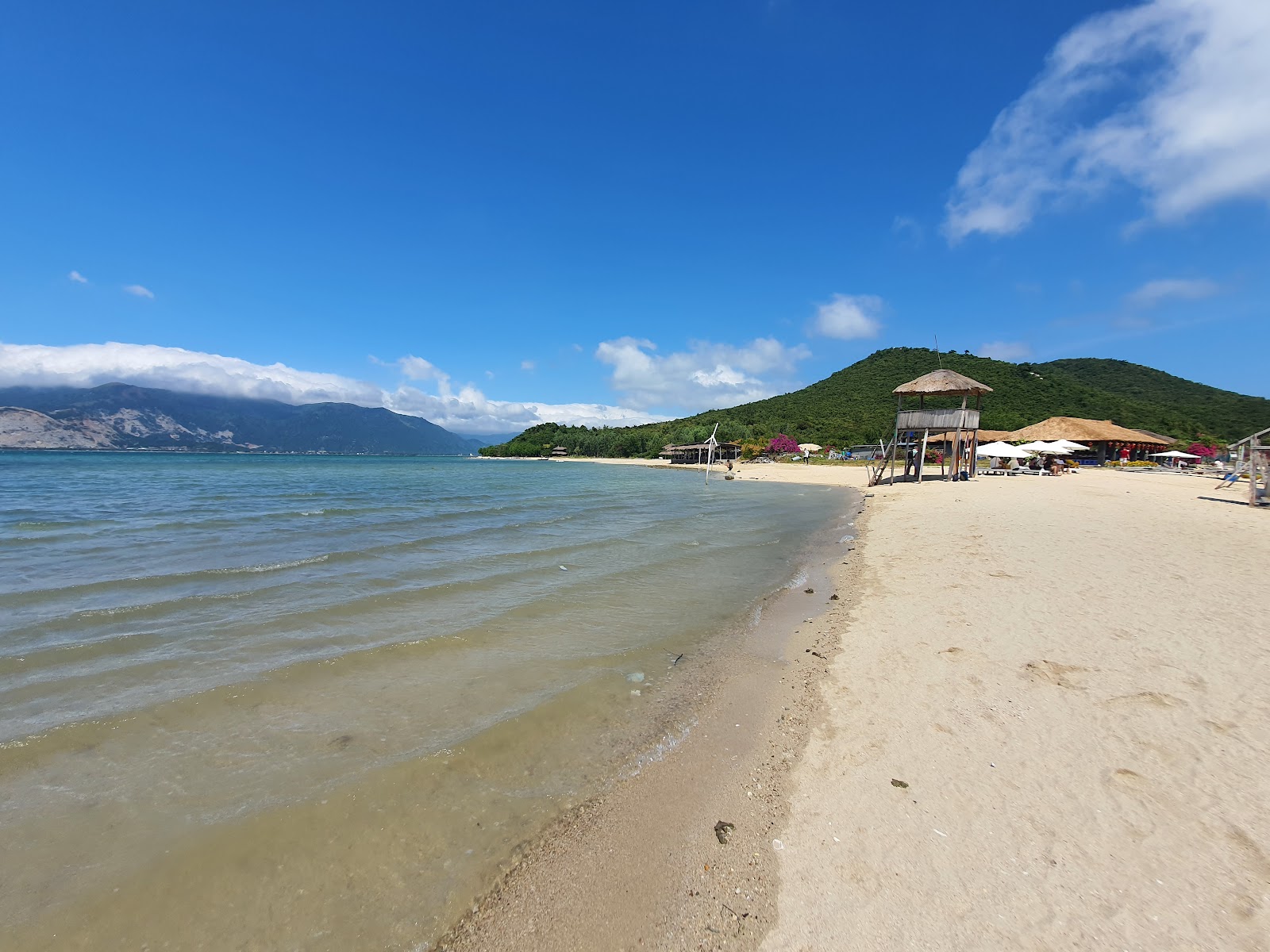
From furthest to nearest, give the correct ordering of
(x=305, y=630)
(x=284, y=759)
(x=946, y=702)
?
(x=305, y=630) → (x=946, y=702) → (x=284, y=759)

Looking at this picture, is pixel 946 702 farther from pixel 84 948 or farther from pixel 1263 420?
pixel 1263 420

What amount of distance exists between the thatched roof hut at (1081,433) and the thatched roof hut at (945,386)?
23.6 m

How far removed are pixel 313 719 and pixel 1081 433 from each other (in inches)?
2160

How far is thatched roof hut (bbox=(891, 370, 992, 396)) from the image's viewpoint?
26.0 metres

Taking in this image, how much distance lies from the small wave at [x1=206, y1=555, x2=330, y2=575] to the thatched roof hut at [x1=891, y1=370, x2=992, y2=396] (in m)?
25.9

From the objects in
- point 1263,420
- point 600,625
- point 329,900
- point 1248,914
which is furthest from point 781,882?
point 1263,420

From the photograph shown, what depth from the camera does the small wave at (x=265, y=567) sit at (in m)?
8.80

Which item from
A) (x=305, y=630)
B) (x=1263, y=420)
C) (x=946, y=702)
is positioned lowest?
(x=305, y=630)

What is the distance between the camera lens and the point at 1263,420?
56250 mm

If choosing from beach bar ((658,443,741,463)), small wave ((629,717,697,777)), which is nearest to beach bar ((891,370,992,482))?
small wave ((629,717,697,777))

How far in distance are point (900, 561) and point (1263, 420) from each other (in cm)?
7933

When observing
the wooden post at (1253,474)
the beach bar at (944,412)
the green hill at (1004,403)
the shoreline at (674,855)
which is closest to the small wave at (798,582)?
the shoreline at (674,855)

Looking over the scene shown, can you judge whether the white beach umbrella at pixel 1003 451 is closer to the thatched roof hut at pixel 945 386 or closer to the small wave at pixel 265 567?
the thatched roof hut at pixel 945 386

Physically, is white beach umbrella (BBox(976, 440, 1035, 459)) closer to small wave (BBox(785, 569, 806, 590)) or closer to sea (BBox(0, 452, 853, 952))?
small wave (BBox(785, 569, 806, 590))
